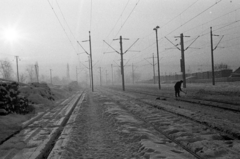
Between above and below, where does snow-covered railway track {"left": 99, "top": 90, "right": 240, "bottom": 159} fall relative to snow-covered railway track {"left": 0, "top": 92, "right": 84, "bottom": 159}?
above

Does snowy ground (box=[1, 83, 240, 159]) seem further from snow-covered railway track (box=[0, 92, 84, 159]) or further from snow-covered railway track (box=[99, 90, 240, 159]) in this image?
snow-covered railway track (box=[0, 92, 84, 159])

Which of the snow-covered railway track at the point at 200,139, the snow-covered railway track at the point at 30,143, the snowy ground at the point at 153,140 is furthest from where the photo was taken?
the snow-covered railway track at the point at 30,143

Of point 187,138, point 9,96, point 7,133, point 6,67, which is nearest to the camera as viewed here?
point 187,138

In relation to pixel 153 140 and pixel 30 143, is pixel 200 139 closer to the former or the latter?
pixel 153 140

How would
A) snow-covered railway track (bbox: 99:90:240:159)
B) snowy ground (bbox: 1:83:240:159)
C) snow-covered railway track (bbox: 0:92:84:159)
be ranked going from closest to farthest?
snow-covered railway track (bbox: 99:90:240:159) → snowy ground (bbox: 1:83:240:159) → snow-covered railway track (bbox: 0:92:84:159)

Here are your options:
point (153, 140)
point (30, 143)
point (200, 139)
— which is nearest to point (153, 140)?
point (153, 140)

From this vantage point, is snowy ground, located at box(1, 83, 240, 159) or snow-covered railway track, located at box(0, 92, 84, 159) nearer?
snowy ground, located at box(1, 83, 240, 159)

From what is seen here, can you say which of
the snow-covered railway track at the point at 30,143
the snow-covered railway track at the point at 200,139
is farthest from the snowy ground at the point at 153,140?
the snow-covered railway track at the point at 30,143

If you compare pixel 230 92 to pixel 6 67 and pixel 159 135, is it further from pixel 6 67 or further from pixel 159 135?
pixel 6 67

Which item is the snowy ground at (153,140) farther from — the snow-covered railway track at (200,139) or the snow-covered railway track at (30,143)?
the snow-covered railway track at (30,143)

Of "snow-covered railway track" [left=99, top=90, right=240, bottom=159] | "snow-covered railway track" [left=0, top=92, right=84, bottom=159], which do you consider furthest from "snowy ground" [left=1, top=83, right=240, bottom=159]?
"snow-covered railway track" [left=0, top=92, right=84, bottom=159]

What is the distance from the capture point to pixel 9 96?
32.3 feet

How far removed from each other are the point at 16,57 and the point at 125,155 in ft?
293

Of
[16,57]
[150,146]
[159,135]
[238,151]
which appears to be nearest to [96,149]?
[150,146]
